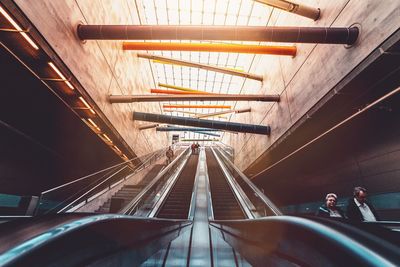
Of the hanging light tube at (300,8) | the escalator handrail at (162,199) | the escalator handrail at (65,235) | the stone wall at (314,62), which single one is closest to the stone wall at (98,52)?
the escalator handrail at (162,199)

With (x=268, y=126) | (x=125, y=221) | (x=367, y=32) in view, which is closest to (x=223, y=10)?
(x=268, y=126)

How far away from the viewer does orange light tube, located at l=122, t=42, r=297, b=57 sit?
834cm

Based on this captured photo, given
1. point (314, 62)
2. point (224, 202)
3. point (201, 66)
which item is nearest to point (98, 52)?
point (201, 66)

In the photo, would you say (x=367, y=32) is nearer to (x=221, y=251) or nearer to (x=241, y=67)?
(x=221, y=251)

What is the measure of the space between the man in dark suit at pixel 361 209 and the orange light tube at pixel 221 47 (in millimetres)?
5728

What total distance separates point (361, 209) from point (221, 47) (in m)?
7.06

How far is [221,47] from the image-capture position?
29.2 feet

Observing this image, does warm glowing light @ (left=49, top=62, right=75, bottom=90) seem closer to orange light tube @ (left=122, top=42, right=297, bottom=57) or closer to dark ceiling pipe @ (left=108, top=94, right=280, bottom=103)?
dark ceiling pipe @ (left=108, top=94, right=280, bottom=103)

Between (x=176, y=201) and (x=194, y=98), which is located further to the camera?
(x=194, y=98)

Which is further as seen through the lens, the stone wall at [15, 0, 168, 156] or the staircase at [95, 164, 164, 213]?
the staircase at [95, 164, 164, 213]

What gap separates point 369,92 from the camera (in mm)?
5605

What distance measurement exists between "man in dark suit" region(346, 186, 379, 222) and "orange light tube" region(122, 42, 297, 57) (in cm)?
573

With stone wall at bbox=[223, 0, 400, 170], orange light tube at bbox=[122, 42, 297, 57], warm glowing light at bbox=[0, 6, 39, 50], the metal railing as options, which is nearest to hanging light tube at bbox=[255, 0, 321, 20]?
stone wall at bbox=[223, 0, 400, 170]

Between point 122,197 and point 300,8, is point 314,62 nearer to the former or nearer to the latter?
point 300,8
